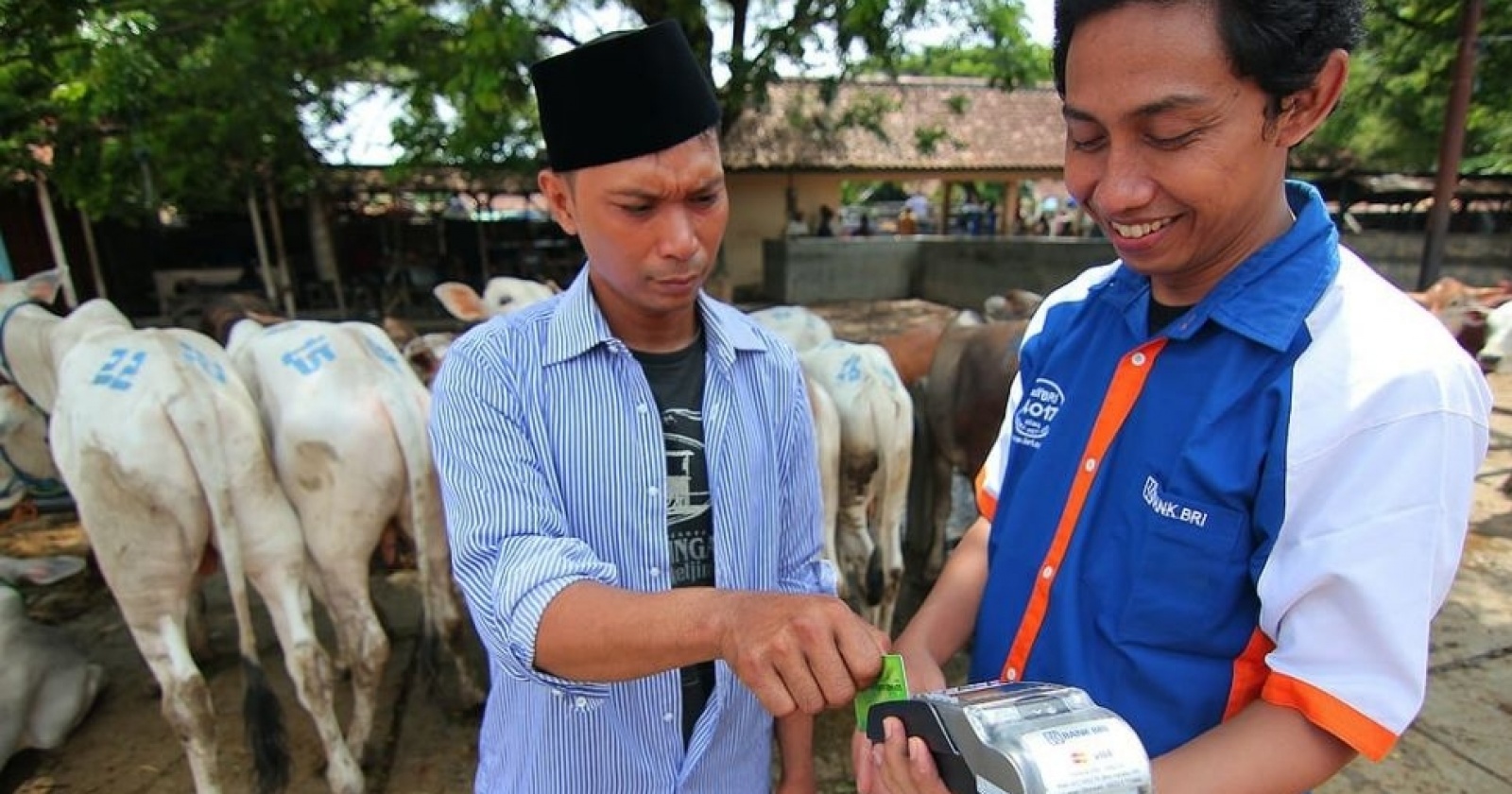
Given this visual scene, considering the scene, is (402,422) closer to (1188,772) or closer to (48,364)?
(48,364)

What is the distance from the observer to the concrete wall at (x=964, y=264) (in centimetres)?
1177

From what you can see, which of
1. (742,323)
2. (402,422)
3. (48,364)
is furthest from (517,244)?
(742,323)

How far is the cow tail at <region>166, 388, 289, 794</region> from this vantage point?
266cm

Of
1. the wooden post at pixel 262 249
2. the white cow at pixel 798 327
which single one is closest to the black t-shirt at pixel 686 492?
the white cow at pixel 798 327

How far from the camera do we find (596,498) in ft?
4.28

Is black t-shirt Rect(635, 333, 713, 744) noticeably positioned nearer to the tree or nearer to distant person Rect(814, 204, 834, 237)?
the tree

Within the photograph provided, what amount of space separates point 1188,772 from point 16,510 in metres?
5.21

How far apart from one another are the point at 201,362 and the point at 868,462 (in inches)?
108

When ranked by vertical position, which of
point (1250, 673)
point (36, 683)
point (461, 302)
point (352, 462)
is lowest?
point (36, 683)

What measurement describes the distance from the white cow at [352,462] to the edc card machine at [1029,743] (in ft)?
8.57

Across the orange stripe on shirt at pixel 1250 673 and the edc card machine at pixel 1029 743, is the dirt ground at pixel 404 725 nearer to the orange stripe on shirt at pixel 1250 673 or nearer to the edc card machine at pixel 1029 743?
the orange stripe on shirt at pixel 1250 673

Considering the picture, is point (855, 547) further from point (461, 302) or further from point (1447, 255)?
point (1447, 255)

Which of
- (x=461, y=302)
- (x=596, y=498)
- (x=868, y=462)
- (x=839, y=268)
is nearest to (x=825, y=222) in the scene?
(x=839, y=268)

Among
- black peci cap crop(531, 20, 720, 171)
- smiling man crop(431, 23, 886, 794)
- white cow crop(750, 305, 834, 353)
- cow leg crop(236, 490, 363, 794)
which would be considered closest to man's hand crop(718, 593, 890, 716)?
smiling man crop(431, 23, 886, 794)
